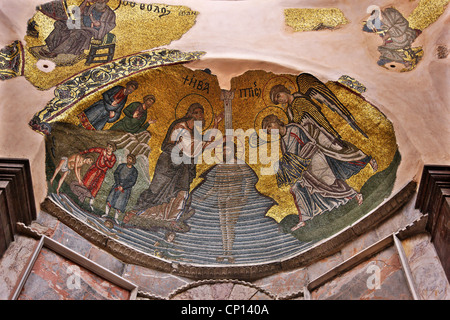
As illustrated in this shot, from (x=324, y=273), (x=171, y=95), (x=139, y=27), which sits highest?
(x=139, y=27)

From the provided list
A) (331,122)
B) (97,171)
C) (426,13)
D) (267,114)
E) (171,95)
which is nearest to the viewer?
(426,13)

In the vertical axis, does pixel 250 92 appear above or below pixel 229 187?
above

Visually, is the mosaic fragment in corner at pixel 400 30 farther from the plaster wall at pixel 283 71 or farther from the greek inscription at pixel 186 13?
the greek inscription at pixel 186 13

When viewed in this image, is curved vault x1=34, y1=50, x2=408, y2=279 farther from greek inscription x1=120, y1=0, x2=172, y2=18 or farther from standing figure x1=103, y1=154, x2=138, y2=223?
greek inscription x1=120, y1=0, x2=172, y2=18

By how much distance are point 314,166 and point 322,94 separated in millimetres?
1205

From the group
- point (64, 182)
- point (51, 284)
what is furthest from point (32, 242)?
point (64, 182)

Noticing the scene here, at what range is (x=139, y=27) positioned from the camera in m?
9.95

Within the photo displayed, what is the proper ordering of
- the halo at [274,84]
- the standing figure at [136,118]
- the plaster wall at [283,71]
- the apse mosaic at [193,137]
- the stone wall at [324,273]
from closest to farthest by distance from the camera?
Answer: the stone wall at [324,273]
the plaster wall at [283,71]
the apse mosaic at [193,137]
the standing figure at [136,118]
the halo at [274,84]

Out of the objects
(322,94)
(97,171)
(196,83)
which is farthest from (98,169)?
(322,94)

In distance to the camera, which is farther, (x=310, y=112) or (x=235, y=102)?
(x=235, y=102)

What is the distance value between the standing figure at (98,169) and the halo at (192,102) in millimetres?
1291

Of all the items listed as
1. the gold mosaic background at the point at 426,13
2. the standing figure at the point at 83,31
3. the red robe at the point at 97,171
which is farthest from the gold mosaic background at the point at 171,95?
the gold mosaic background at the point at 426,13

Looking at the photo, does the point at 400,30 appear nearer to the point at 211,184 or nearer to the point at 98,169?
the point at 211,184

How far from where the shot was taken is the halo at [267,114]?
33.2ft
